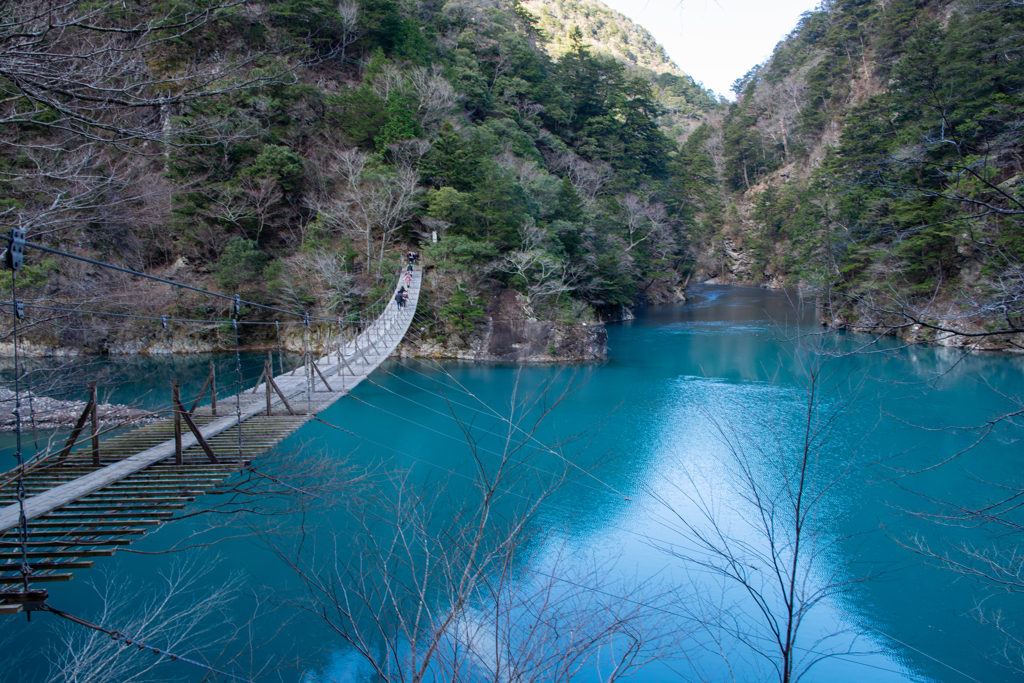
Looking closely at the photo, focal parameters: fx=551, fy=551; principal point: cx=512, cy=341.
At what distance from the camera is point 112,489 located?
253 cm

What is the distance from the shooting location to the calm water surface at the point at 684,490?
11.7ft

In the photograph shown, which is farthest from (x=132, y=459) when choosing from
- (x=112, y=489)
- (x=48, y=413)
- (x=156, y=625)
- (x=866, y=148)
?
(x=866, y=148)

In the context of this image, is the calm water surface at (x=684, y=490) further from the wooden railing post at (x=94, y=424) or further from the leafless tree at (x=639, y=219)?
the leafless tree at (x=639, y=219)

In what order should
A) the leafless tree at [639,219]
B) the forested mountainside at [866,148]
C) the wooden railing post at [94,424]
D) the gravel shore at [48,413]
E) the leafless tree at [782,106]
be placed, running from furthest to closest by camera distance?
the leafless tree at [782,106] → the leafless tree at [639,219] → the forested mountainside at [866,148] → the gravel shore at [48,413] → the wooden railing post at [94,424]

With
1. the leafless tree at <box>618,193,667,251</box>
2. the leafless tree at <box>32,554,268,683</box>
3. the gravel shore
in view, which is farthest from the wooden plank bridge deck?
the leafless tree at <box>618,193,667,251</box>

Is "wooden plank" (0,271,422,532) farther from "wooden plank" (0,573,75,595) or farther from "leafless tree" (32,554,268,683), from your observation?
"leafless tree" (32,554,268,683)

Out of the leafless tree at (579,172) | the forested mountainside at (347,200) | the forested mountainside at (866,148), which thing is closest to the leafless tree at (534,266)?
the forested mountainside at (347,200)

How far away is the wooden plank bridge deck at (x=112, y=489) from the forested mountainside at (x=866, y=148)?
2.98 m

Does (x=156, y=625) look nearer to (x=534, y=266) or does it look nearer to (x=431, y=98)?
(x=534, y=266)

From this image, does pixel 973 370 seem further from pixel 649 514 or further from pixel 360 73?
pixel 360 73

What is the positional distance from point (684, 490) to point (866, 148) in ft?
42.5

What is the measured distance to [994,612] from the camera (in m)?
3.79

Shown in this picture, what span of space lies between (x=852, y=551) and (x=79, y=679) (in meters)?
5.49

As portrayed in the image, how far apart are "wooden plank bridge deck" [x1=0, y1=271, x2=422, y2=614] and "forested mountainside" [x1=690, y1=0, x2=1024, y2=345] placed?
9.79 ft
